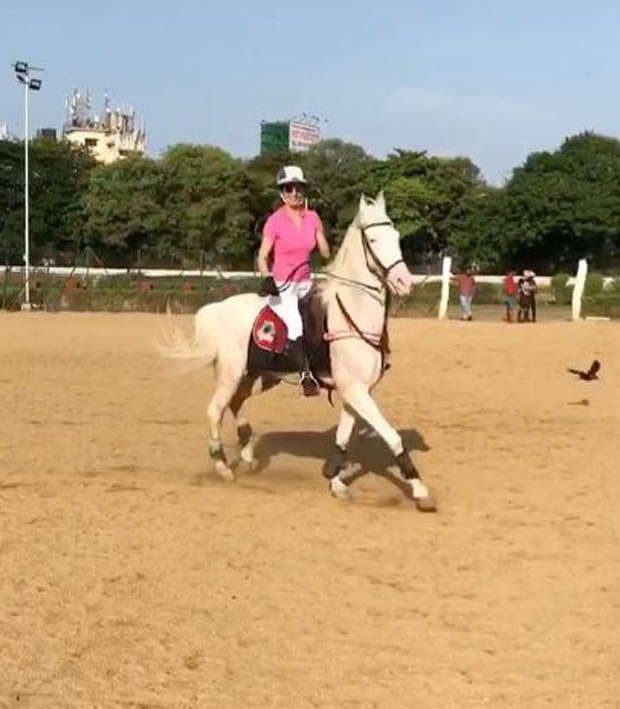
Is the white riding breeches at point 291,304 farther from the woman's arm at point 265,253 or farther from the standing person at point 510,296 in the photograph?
the standing person at point 510,296

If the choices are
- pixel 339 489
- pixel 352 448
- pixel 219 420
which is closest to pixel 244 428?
pixel 219 420

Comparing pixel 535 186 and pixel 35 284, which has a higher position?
pixel 535 186

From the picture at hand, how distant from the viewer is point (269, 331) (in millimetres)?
9445

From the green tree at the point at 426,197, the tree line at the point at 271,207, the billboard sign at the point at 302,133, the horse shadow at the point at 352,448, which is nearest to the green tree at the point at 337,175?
the tree line at the point at 271,207

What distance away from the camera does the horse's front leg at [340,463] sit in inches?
356

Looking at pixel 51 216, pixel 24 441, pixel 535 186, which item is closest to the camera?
pixel 24 441

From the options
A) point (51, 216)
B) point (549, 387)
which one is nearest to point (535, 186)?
point (51, 216)

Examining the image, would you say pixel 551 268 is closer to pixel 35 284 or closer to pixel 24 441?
pixel 35 284

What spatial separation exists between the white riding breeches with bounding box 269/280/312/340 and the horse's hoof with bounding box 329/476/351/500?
4.11ft

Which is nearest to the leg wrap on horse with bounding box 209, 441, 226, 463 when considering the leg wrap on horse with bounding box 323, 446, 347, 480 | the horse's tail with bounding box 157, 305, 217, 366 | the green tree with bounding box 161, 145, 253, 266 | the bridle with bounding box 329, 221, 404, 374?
the horse's tail with bounding box 157, 305, 217, 366

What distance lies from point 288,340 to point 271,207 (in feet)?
256

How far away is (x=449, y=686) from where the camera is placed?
16.0 ft

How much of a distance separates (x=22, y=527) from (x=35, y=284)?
34970 mm

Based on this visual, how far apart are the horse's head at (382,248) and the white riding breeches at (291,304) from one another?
0.71 m
